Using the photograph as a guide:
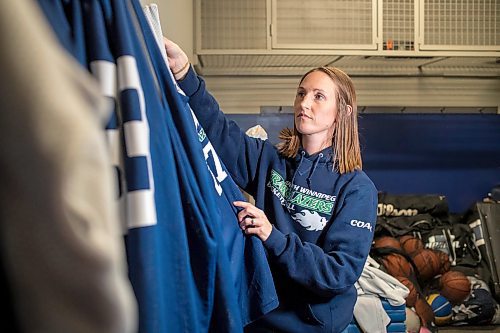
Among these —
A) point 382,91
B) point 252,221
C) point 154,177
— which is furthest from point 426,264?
point 154,177

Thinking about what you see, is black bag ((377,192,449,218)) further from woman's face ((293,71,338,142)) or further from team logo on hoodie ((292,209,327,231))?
team logo on hoodie ((292,209,327,231))

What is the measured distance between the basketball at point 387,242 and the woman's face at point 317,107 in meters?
1.68

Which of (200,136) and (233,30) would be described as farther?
(233,30)

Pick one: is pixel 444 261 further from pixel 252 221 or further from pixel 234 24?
pixel 252 221

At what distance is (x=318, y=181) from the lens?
1292 millimetres

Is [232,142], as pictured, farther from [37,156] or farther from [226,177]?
[37,156]

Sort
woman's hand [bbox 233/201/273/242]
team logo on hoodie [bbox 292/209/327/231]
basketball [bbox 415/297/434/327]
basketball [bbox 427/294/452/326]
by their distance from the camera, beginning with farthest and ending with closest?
basketball [bbox 427/294/452/326]
basketball [bbox 415/297/434/327]
team logo on hoodie [bbox 292/209/327/231]
woman's hand [bbox 233/201/273/242]

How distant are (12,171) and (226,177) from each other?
2.33ft

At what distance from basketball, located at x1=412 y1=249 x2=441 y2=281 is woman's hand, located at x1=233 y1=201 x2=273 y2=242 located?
6.87 ft

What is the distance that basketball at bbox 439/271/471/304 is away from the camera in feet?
9.27

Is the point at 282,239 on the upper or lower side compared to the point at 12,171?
lower

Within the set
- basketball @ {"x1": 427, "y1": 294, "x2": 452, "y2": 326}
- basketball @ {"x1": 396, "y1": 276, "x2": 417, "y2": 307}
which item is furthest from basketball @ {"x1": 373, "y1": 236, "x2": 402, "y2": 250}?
basketball @ {"x1": 427, "y1": 294, "x2": 452, "y2": 326}

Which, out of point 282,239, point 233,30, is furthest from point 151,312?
point 233,30

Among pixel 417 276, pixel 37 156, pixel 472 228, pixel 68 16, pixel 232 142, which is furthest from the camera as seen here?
pixel 472 228
